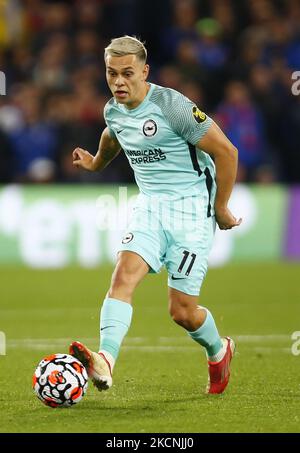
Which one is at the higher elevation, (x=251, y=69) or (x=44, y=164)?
(x=251, y=69)

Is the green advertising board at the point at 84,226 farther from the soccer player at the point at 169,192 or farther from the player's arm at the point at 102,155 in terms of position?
the soccer player at the point at 169,192

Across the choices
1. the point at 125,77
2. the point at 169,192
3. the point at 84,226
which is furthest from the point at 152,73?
the point at 125,77

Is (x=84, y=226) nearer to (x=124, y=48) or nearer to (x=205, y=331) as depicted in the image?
(x=205, y=331)

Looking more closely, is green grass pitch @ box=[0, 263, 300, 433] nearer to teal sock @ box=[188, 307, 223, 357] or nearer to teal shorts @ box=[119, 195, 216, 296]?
teal sock @ box=[188, 307, 223, 357]

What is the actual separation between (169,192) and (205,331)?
2.90 ft

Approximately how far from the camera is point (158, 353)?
836cm

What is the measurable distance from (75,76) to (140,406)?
37.0 feet

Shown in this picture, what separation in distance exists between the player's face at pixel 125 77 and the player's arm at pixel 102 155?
573 millimetres

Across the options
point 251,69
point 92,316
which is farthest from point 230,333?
point 251,69

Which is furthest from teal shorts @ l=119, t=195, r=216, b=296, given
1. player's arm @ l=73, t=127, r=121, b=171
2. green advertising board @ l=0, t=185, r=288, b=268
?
green advertising board @ l=0, t=185, r=288, b=268

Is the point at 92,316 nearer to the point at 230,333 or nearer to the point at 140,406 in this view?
the point at 230,333

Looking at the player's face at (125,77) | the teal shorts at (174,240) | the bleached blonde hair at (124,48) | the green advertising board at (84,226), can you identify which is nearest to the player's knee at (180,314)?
the teal shorts at (174,240)

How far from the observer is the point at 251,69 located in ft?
54.3

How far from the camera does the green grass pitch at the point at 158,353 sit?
5684 millimetres
